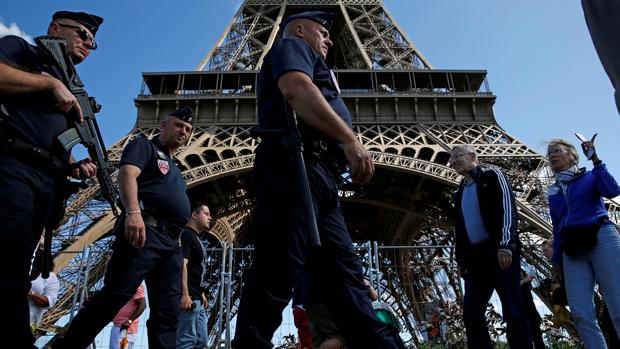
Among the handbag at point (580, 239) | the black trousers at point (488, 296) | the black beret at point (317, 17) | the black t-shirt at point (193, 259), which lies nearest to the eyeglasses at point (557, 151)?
the handbag at point (580, 239)

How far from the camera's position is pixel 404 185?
17969 millimetres

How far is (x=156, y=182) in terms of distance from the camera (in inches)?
140

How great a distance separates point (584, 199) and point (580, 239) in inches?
15.1

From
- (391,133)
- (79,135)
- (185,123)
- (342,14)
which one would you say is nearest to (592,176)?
(185,123)

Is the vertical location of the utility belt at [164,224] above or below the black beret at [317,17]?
below

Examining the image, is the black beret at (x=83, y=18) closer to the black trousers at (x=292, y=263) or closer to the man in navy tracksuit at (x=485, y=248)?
the black trousers at (x=292, y=263)

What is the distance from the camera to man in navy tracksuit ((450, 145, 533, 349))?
3.65 metres

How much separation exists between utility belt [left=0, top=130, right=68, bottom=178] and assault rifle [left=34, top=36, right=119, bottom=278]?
0.46 ft

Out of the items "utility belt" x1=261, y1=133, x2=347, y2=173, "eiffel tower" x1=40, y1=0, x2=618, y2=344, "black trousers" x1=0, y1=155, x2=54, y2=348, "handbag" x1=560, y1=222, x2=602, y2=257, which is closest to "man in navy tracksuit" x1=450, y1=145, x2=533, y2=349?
"handbag" x1=560, y1=222, x2=602, y2=257

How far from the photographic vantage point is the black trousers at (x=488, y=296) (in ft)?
11.7

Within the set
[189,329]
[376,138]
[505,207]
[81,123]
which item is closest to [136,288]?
[81,123]

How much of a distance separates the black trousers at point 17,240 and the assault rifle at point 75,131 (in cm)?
24

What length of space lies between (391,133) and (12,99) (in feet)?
52.7

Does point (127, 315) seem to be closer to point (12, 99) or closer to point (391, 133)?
point (12, 99)
